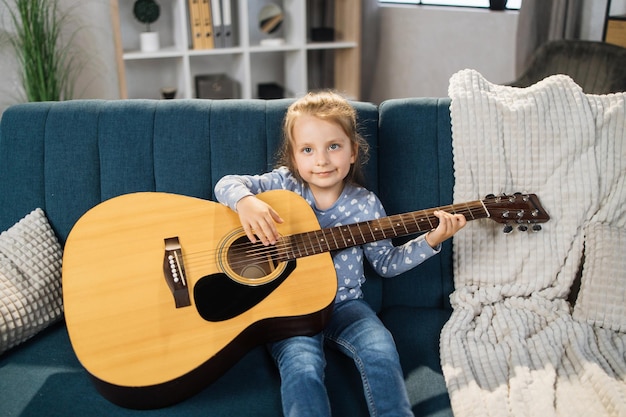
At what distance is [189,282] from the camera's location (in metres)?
1.43

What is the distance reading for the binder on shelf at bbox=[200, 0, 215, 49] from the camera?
11.0 ft

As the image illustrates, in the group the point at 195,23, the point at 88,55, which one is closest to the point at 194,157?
the point at 195,23

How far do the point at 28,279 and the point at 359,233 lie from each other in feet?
2.65

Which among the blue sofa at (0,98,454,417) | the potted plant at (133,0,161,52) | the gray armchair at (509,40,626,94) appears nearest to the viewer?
the blue sofa at (0,98,454,417)

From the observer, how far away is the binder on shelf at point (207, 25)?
3.34 metres

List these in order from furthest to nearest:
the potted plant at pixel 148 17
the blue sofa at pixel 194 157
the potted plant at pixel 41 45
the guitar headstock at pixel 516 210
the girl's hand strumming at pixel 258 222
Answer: the potted plant at pixel 148 17, the potted plant at pixel 41 45, the blue sofa at pixel 194 157, the guitar headstock at pixel 516 210, the girl's hand strumming at pixel 258 222

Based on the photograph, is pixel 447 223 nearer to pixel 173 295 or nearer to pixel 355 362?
pixel 355 362

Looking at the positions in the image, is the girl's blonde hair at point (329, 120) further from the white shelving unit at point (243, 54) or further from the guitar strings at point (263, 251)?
the white shelving unit at point (243, 54)

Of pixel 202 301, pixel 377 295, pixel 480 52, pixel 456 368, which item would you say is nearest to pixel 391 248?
pixel 377 295

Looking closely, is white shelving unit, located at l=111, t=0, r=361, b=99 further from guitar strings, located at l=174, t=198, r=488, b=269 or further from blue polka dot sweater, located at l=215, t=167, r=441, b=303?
guitar strings, located at l=174, t=198, r=488, b=269

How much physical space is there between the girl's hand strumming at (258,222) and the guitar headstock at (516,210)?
0.54 m

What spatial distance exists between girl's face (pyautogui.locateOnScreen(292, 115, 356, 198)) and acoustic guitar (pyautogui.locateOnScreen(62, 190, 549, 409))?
0.08 meters

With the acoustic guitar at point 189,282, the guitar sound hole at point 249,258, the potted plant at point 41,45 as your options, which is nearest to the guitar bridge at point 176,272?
the acoustic guitar at point 189,282

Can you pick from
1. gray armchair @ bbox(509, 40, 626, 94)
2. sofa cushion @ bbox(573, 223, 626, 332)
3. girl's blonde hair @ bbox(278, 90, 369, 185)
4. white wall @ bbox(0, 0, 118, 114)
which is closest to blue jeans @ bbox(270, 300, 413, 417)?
girl's blonde hair @ bbox(278, 90, 369, 185)
